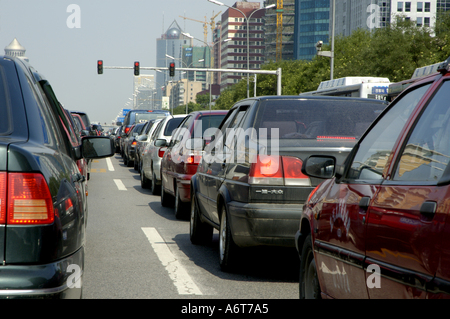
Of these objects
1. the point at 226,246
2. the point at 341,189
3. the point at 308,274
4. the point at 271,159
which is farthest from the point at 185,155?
the point at 341,189

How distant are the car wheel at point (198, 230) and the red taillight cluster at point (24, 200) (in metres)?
5.14

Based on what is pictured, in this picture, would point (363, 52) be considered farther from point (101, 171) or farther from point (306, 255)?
point (306, 255)

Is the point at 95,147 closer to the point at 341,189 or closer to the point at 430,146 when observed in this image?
the point at 341,189

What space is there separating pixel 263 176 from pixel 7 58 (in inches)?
104

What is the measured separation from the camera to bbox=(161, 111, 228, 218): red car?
993 cm

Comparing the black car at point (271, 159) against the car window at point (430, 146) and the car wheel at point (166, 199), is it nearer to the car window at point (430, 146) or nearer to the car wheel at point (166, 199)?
the car window at point (430, 146)

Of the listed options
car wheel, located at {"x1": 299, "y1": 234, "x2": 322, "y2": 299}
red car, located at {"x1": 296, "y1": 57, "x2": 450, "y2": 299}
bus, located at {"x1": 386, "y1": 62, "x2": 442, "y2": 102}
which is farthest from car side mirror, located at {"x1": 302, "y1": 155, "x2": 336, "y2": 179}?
bus, located at {"x1": 386, "y1": 62, "x2": 442, "y2": 102}

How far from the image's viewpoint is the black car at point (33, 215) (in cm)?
261

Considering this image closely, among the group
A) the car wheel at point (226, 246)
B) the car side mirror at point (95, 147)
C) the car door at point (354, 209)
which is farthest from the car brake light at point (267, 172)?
the car door at point (354, 209)

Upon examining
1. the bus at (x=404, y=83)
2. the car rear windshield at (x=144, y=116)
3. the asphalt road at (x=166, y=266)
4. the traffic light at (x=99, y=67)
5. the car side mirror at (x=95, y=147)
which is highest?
the traffic light at (x=99, y=67)

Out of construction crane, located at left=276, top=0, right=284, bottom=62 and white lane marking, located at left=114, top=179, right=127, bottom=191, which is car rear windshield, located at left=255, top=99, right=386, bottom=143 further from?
construction crane, located at left=276, top=0, right=284, bottom=62

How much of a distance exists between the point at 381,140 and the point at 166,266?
369 centimetres

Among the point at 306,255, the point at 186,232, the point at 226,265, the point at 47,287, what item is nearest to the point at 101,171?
the point at 186,232

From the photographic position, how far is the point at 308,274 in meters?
4.29
